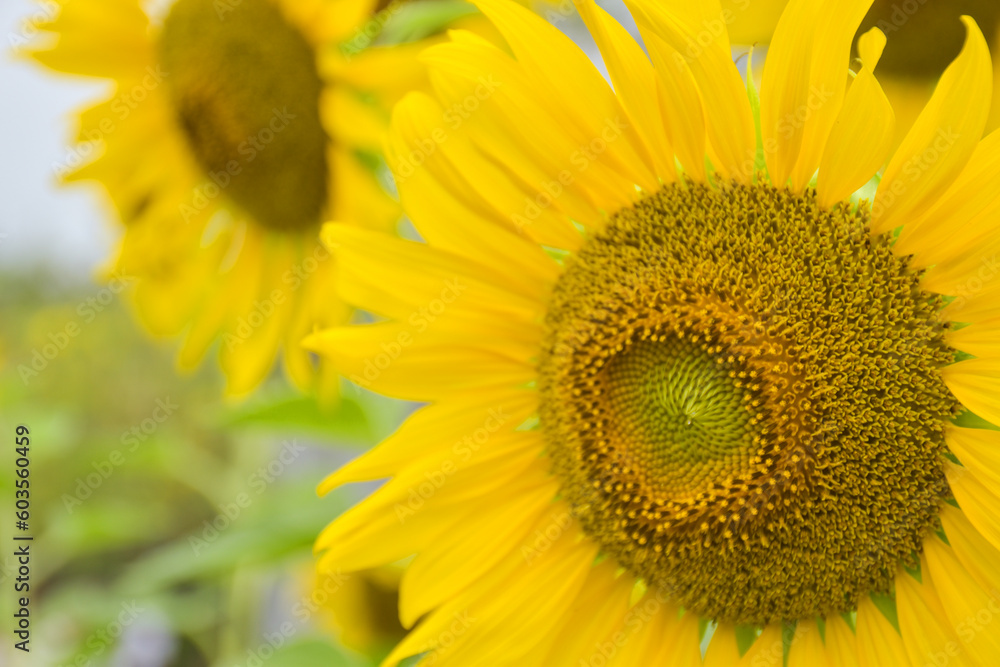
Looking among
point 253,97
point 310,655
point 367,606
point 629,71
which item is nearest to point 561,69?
point 629,71

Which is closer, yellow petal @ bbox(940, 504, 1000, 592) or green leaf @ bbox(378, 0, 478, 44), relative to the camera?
yellow petal @ bbox(940, 504, 1000, 592)

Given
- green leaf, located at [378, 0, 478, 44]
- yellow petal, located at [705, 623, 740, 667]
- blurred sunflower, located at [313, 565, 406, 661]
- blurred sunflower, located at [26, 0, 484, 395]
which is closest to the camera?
yellow petal, located at [705, 623, 740, 667]

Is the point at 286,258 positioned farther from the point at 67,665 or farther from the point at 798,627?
the point at 67,665

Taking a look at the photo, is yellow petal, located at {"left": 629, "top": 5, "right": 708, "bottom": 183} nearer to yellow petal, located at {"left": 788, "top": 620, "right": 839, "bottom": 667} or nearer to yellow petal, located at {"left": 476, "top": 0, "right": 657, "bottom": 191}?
yellow petal, located at {"left": 476, "top": 0, "right": 657, "bottom": 191}

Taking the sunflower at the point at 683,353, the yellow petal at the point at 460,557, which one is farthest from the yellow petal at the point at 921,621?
the yellow petal at the point at 460,557

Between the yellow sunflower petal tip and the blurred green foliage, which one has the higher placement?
the yellow sunflower petal tip

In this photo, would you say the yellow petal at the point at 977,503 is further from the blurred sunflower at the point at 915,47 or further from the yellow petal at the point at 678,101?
the blurred sunflower at the point at 915,47

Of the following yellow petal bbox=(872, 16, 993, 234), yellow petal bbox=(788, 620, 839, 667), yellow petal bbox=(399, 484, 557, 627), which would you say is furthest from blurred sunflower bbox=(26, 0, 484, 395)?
yellow petal bbox=(788, 620, 839, 667)
